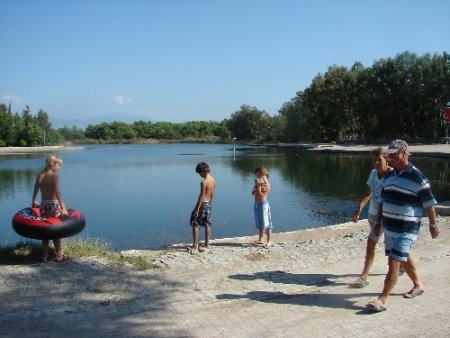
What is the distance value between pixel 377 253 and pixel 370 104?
58.9 metres

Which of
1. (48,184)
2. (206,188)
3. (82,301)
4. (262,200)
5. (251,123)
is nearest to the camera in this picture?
(82,301)

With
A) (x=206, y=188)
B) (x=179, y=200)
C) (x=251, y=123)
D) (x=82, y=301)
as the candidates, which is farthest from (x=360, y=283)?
(x=251, y=123)

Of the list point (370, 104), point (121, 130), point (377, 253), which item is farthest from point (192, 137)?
point (377, 253)

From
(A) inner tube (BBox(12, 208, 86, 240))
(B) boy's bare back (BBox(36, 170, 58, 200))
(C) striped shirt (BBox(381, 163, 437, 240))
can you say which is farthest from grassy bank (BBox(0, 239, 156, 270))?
(C) striped shirt (BBox(381, 163, 437, 240))

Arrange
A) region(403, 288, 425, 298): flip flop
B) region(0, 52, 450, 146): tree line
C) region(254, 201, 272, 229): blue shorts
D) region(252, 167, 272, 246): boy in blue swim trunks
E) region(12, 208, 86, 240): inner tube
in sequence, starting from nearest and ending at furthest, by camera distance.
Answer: region(403, 288, 425, 298): flip flop, region(12, 208, 86, 240): inner tube, region(252, 167, 272, 246): boy in blue swim trunks, region(254, 201, 272, 229): blue shorts, region(0, 52, 450, 146): tree line

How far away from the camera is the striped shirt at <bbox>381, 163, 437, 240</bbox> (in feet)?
15.8

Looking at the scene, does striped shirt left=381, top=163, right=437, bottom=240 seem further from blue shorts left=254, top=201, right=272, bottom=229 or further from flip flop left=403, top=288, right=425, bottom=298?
blue shorts left=254, top=201, right=272, bottom=229

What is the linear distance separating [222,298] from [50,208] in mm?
2953

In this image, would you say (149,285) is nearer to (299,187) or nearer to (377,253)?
(377,253)

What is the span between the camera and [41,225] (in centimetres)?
639

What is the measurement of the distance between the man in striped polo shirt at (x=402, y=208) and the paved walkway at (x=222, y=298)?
0.54 m

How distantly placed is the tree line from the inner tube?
56937 millimetres

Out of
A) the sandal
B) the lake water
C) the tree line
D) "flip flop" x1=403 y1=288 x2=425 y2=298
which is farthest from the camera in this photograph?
the tree line

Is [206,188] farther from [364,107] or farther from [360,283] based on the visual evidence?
[364,107]
